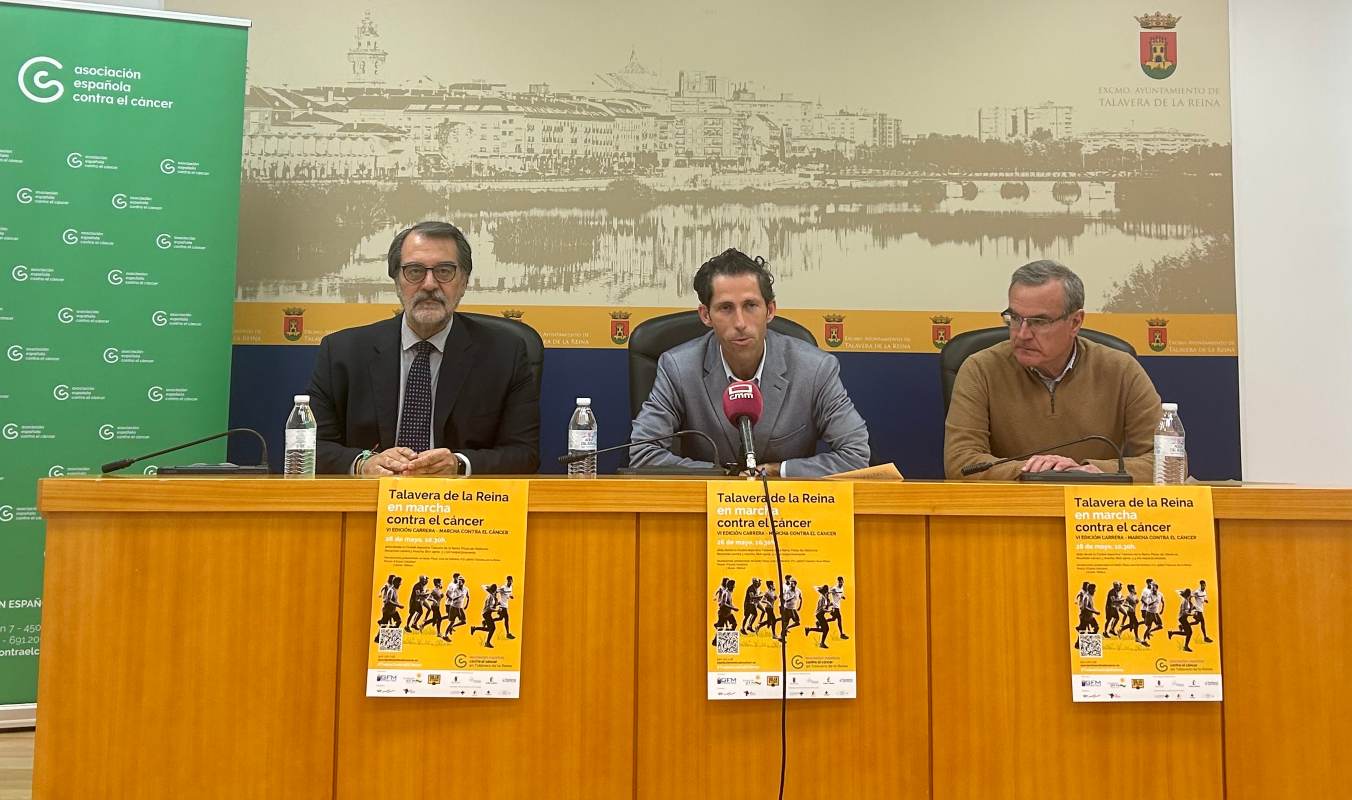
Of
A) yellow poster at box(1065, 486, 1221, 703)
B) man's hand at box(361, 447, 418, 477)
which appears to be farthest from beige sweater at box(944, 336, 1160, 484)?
man's hand at box(361, 447, 418, 477)

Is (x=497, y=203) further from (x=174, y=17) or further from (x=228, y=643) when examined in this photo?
(x=228, y=643)

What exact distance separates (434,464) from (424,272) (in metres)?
0.83

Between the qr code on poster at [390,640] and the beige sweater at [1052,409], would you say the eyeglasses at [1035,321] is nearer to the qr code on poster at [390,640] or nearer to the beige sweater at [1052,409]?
the beige sweater at [1052,409]

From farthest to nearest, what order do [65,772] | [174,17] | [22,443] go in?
[174,17] < [22,443] < [65,772]

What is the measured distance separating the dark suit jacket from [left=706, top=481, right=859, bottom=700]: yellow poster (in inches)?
58.1

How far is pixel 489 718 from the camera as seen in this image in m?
1.30

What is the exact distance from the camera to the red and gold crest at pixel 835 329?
3.66 m

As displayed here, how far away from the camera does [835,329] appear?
12.0 feet

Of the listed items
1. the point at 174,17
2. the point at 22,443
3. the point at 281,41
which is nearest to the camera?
the point at 22,443

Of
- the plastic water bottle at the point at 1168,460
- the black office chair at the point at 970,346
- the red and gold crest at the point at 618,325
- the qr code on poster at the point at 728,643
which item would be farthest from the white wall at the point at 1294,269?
the qr code on poster at the point at 728,643

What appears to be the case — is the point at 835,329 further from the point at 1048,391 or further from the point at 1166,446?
the point at 1166,446

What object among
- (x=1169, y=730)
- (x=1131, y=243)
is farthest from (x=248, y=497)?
(x=1131, y=243)

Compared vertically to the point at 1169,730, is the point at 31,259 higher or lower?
higher

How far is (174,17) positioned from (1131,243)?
142 inches
